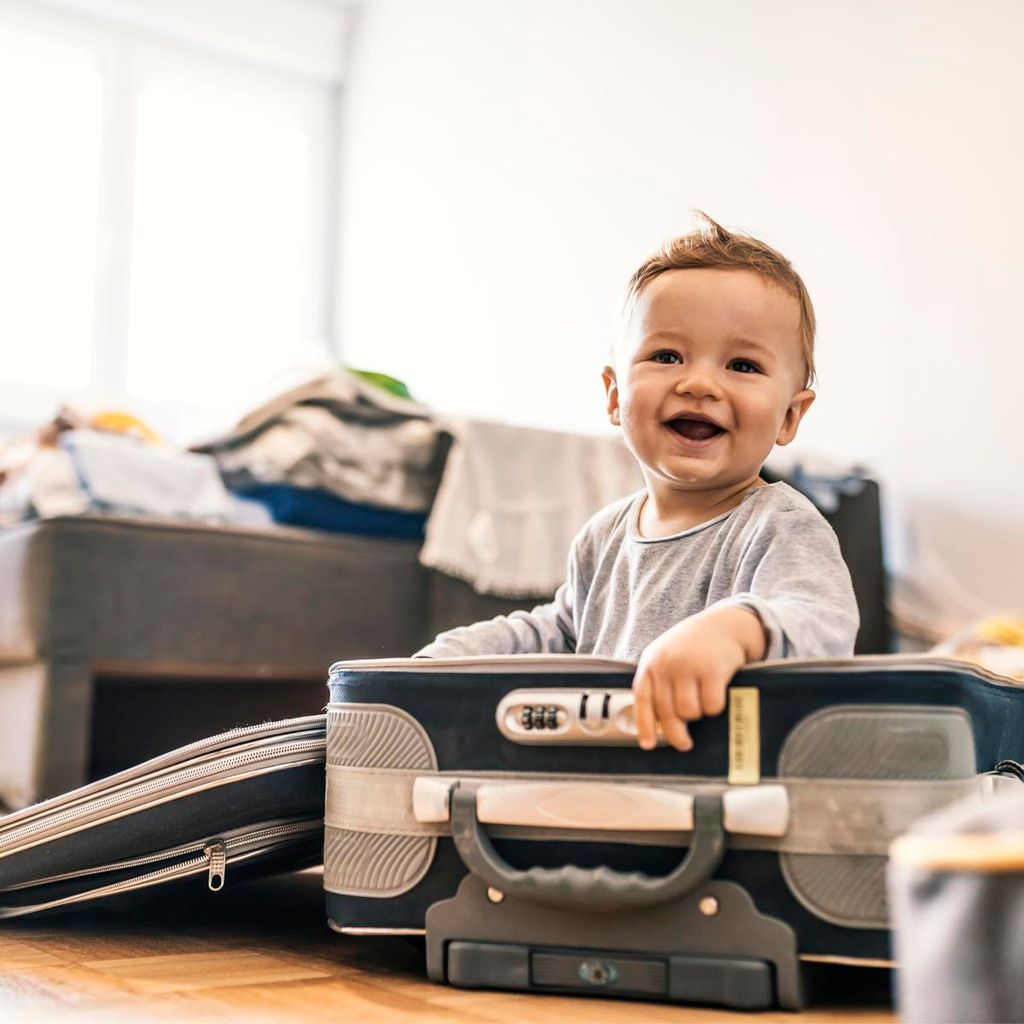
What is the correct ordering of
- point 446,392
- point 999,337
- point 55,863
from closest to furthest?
point 55,863 < point 999,337 < point 446,392

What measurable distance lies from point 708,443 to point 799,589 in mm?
148

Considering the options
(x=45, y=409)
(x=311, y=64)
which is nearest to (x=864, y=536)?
(x=45, y=409)

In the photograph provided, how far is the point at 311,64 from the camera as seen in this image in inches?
161

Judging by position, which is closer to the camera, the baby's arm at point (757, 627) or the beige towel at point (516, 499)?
the baby's arm at point (757, 627)

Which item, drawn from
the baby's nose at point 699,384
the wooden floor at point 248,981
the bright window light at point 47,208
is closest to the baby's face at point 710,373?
the baby's nose at point 699,384

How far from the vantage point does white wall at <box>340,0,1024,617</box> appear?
89.4 inches

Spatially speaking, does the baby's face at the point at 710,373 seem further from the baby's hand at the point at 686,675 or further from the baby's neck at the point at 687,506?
the baby's hand at the point at 686,675

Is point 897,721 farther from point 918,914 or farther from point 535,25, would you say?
point 535,25

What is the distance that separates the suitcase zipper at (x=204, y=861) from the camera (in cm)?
89

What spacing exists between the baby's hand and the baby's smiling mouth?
9.1 inches

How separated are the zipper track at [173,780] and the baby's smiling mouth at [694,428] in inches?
13.2

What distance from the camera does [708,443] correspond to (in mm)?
920

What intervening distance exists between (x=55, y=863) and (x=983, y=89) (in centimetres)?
203

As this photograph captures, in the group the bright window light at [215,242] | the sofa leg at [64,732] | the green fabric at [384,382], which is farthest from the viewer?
the bright window light at [215,242]
